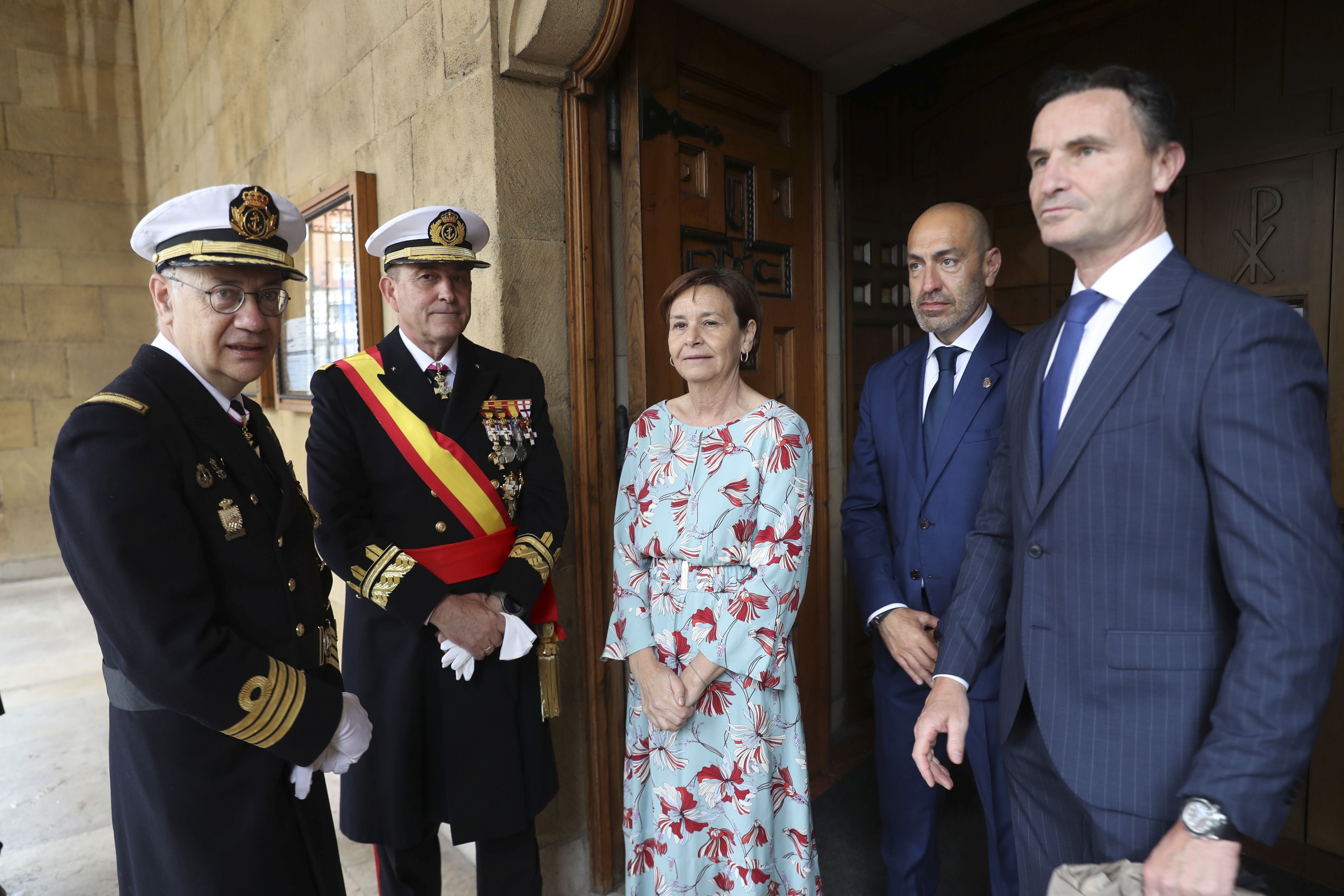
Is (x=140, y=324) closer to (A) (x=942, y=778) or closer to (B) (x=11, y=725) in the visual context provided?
(B) (x=11, y=725)

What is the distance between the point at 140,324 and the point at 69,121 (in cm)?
171

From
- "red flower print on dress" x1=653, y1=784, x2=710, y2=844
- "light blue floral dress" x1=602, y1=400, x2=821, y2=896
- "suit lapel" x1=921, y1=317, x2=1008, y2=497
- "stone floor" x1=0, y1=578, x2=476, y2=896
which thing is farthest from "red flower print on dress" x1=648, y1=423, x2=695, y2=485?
"stone floor" x1=0, y1=578, x2=476, y2=896

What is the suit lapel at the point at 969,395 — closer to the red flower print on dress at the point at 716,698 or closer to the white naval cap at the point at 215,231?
the red flower print on dress at the point at 716,698

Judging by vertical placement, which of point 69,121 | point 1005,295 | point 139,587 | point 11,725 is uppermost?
point 69,121

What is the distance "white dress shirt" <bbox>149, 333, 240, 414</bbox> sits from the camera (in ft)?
4.11

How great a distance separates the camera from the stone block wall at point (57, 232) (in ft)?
20.3

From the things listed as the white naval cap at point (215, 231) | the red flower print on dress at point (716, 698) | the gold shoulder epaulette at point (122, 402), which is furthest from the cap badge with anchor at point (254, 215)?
the red flower print on dress at point (716, 698)

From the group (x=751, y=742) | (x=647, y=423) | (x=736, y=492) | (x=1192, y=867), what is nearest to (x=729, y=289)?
(x=647, y=423)

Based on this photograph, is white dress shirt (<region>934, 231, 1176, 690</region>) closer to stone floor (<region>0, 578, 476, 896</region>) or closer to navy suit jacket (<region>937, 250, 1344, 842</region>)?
navy suit jacket (<region>937, 250, 1344, 842</region>)

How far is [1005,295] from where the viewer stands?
3.22 m

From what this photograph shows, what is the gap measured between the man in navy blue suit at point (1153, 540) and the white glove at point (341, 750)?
43.2 inches

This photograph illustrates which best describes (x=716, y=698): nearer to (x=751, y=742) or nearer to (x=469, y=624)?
(x=751, y=742)

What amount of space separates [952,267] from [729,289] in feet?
1.73

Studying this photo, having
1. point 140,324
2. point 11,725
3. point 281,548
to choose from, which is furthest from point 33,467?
point 281,548
